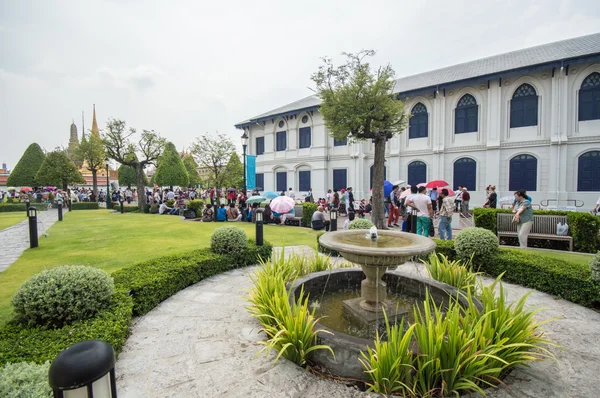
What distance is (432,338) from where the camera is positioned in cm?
274

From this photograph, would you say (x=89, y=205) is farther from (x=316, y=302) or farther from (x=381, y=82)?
(x=316, y=302)

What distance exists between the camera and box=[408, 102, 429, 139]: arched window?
21.1m

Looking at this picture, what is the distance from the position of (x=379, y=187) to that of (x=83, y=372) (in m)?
11.8

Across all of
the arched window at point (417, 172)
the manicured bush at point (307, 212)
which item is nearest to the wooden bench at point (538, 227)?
the manicured bush at point (307, 212)

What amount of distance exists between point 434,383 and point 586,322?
10.6ft

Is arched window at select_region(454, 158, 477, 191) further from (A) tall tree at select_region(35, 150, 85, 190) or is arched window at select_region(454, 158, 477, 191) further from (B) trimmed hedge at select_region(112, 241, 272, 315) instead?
(A) tall tree at select_region(35, 150, 85, 190)

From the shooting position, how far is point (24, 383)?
75.0 inches

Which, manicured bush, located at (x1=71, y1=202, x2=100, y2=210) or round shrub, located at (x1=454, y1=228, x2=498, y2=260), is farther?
manicured bush, located at (x1=71, y1=202, x2=100, y2=210)

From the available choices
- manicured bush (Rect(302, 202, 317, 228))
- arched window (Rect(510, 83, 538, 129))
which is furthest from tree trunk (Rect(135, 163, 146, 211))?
arched window (Rect(510, 83, 538, 129))

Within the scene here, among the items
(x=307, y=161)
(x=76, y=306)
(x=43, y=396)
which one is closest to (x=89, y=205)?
(x=307, y=161)

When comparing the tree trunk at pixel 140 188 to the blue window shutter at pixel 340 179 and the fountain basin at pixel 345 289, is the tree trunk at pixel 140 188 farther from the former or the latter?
the fountain basin at pixel 345 289

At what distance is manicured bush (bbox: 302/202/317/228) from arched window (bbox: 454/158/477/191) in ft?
39.3

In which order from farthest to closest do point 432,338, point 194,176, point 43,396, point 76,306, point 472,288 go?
point 194,176, point 472,288, point 76,306, point 432,338, point 43,396

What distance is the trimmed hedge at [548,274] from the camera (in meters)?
4.75
